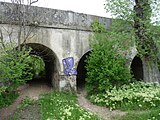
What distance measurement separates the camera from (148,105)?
8383 mm

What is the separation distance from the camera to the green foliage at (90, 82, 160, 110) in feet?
27.8

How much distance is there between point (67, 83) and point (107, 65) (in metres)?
2.18

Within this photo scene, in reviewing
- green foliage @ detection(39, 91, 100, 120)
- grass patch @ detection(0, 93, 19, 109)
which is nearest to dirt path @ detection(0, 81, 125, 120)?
grass patch @ detection(0, 93, 19, 109)

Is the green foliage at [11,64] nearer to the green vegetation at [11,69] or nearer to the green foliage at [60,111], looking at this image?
the green vegetation at [11,69]

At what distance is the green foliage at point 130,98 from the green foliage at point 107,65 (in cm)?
42

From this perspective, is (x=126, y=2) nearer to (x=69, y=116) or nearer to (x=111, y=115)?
(x=111, y=115)

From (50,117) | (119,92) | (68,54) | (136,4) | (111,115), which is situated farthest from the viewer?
(68,54)

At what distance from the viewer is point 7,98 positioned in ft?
30.9

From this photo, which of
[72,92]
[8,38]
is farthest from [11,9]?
[72,92]

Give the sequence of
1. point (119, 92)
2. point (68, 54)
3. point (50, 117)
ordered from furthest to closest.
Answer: point (68, 54) < point (119, 92) < point (50, 117)

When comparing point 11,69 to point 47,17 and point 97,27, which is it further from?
point 97,27

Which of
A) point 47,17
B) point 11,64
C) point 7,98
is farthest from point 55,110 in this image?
point 47,17

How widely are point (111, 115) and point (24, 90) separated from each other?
4846 millimetres

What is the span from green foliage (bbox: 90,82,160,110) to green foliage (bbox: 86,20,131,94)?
0.42 meters
